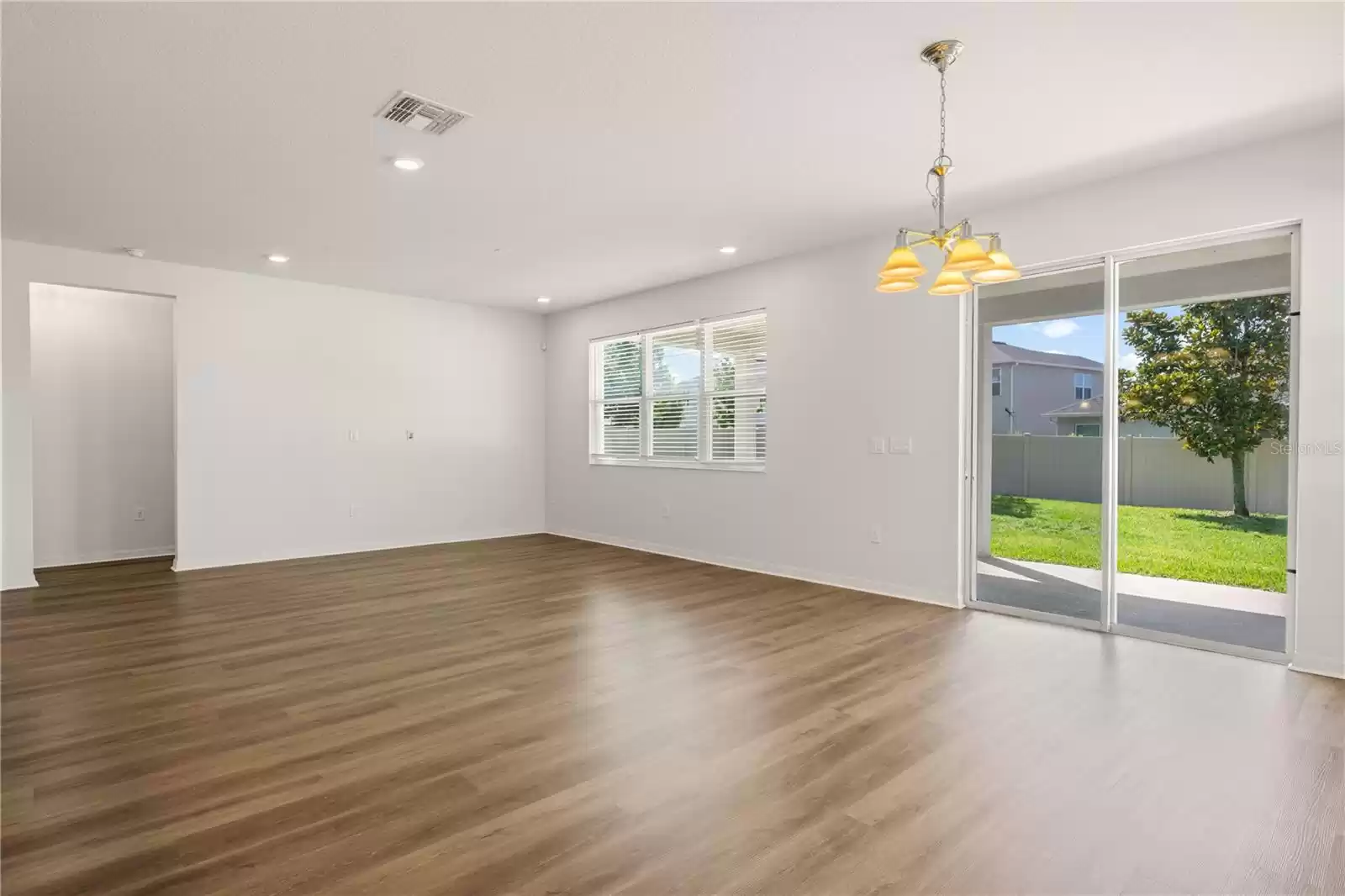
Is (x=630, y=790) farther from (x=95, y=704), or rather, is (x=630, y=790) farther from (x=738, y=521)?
(x=738, y=521)

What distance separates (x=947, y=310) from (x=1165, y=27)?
94.9 inches

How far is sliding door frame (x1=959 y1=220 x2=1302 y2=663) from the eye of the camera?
3674mm

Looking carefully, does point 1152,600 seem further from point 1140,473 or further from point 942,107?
point 942,107

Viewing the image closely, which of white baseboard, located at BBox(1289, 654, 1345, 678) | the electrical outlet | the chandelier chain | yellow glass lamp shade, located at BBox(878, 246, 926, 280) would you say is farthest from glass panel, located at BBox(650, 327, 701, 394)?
white baseboard, located at BBox(1289, 654, 1345, 678)

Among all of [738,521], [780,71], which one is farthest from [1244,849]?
[738,521]

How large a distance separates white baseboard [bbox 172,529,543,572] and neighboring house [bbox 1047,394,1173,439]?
6047mm

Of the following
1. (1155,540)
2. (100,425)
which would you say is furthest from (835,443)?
(100,425)

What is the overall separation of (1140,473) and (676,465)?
4033 mm

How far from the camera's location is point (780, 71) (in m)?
2.95

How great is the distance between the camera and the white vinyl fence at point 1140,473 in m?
3.85

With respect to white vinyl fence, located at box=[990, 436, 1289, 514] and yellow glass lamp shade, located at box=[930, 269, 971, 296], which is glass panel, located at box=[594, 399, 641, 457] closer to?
white vinyl fence, located at box=[990, 436, 1289, 514]

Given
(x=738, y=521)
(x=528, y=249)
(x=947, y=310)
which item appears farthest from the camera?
(x=738, y=521)

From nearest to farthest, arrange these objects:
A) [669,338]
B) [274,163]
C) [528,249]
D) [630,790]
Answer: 1. [630,790]
2. [274,163]
3. [528,249]
4. [669,338]

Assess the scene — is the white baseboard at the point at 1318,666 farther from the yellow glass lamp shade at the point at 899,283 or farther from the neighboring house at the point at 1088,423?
the yellow glass lamp shade at the point at 899,283
